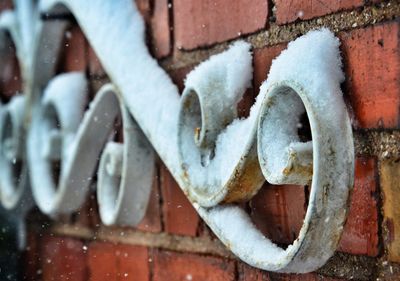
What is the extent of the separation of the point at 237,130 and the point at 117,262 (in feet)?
1.25

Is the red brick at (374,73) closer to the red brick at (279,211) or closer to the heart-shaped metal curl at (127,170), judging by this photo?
the red brick at (279,211)

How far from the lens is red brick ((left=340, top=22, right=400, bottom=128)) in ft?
1.69

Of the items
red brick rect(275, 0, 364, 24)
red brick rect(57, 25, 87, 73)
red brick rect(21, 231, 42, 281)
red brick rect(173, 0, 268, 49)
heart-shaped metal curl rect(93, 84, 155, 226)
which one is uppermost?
red brick rect(57, 25, 87, 73)

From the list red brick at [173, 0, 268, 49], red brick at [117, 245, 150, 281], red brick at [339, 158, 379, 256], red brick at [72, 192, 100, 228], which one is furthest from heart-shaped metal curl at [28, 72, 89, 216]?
red brick at [339, 158, 379, 256]

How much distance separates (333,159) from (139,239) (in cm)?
45

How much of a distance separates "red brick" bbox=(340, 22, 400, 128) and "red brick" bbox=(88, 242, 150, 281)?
0.44 m

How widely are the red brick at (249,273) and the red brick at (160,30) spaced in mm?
278

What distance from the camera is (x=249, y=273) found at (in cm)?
70

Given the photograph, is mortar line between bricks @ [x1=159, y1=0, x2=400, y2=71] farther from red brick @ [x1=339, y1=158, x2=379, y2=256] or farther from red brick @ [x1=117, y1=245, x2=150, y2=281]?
red brick @ [x1=117, y1=245, x2=150, y2=281]

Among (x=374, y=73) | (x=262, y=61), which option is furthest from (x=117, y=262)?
(x=374, y=73)

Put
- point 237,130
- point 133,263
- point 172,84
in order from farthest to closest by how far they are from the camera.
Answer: point 133,263, point 172,84, point 237,130

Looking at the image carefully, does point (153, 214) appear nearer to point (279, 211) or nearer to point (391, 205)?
point (279, 211)

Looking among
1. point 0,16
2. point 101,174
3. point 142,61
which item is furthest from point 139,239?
point 0,16

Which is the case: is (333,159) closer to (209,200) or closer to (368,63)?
(368,63)
